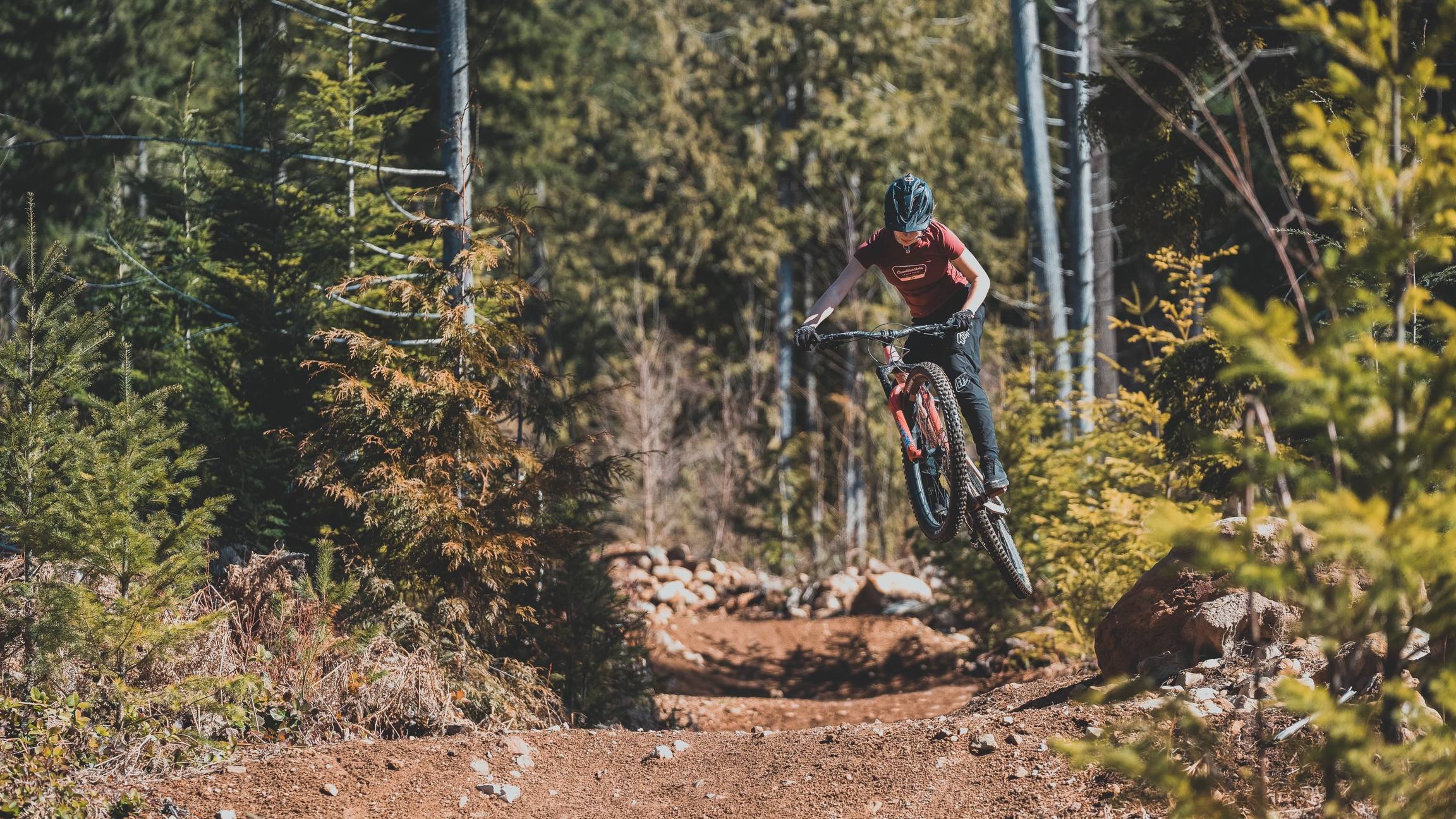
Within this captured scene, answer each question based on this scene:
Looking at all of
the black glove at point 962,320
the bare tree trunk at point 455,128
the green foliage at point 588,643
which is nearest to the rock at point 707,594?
the green foliage at point 588,643

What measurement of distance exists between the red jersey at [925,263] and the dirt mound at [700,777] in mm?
2416

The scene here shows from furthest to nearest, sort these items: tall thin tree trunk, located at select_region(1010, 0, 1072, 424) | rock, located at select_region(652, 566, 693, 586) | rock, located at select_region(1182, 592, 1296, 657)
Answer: rock, located at select_region(652, 566, 693, 586), tall thin tree trunk, located at select_region(1010, 0, 1072, 424), rock, located at select_region(1182, 592, 1296, 657)

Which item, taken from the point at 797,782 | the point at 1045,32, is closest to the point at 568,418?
the point at 797,782

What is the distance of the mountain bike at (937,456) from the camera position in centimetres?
656

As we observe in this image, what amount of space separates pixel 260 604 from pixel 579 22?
22700 mm

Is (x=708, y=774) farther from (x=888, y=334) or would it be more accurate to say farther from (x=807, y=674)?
(x=807, y=674)

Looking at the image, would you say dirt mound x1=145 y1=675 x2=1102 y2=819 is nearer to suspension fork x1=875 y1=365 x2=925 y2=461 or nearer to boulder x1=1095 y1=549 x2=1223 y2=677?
boulder x1=1095 y1=549 x2=1223 y2=677

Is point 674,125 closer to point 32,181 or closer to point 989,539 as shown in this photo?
point 32,181

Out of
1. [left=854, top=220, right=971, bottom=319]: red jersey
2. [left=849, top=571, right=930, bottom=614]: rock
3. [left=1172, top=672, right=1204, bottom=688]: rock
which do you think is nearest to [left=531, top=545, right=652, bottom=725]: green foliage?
[left=854, top=220, right=971, bottom=319]: red jersey

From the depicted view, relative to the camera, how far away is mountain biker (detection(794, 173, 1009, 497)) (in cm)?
645

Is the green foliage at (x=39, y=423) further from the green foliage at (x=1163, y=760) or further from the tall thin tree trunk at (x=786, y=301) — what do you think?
the tall thin tree trunk at (x=786, y=301)

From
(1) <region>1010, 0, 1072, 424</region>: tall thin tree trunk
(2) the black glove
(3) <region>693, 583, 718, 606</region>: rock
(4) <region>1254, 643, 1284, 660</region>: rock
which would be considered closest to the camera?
(4) <region>1254, 643, 1284, 660</region>: rock

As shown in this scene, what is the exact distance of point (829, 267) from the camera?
23.7 meters

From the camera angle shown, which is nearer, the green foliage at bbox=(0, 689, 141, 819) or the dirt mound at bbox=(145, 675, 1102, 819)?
the green foliage at bbox=(0, 689, 141, 819)
